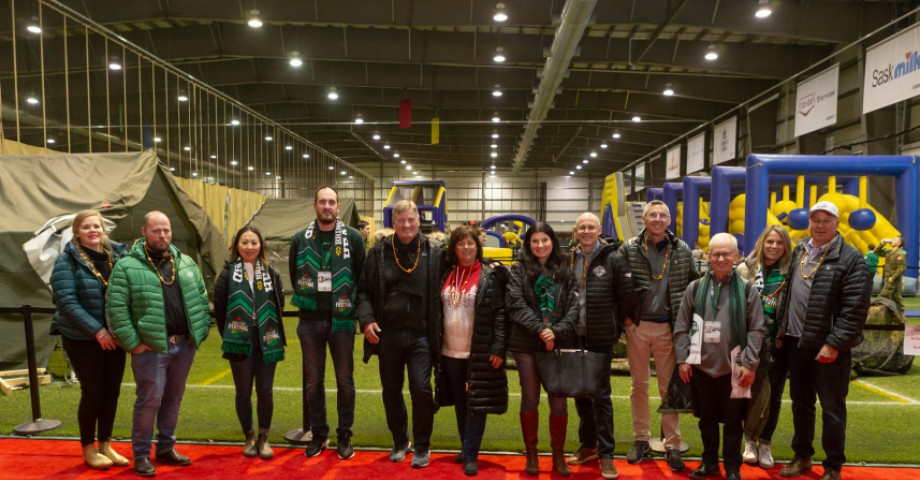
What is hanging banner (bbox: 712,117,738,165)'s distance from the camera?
63.3ft

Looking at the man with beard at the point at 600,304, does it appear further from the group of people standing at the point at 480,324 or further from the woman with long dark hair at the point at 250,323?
the woman with long dark hair at the point at 250,323

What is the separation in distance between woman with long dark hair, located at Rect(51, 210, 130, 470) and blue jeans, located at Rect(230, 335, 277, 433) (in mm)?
723

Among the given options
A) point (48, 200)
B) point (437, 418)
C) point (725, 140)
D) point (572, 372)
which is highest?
point (725, 140)

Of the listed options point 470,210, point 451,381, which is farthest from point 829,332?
point 470,210

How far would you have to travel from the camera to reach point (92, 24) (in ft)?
27.4

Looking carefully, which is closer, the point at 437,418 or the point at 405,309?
the point at 405,309

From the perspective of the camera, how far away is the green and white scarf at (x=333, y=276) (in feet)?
12.9

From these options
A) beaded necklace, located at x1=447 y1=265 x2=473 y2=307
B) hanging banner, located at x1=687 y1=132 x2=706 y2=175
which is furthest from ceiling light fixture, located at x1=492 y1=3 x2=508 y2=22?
hanging banner, located at x1=687 y1=132 x2=706 y2=175

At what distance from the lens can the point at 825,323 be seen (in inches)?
137

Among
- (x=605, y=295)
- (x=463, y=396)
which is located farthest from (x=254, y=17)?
(x=605, y=295)

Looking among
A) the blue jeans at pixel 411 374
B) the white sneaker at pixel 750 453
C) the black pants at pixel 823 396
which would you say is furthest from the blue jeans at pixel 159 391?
the black pants at pixel 823 396

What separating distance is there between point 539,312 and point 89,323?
266 cm

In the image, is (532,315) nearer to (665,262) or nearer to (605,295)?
(605,295)

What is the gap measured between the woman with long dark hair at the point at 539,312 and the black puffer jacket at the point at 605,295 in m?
0.14
